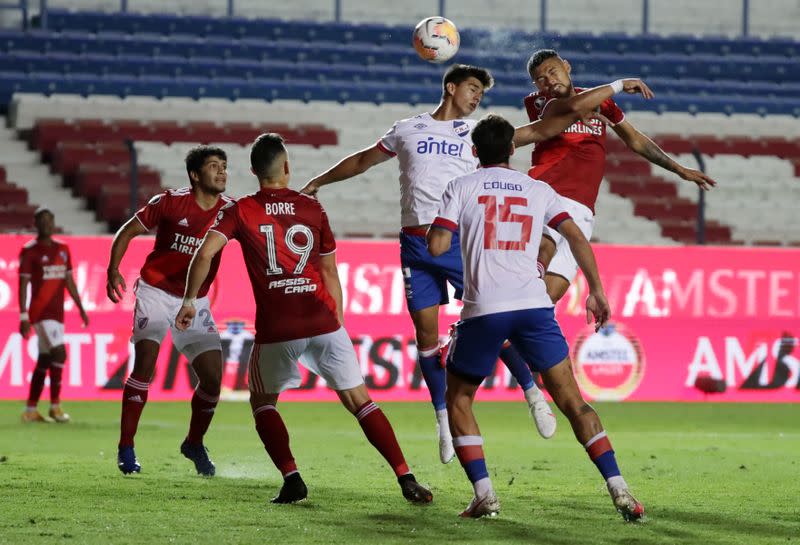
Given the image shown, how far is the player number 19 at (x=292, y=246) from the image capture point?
22.3 ft

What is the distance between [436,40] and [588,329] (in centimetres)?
686

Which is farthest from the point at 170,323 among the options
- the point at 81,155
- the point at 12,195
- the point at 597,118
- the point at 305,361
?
the point at 81,155

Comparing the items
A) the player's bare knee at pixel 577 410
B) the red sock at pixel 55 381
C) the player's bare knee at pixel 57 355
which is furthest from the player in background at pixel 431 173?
the player's bare knee at pixel 57 355

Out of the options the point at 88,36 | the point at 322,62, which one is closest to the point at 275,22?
the point at 322,62

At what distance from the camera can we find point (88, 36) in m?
22.9

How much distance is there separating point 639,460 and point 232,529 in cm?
441

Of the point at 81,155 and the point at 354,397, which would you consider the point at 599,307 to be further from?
the point at 81,155

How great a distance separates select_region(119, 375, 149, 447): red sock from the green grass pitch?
0.26 meters

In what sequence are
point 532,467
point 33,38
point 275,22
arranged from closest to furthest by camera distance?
point 532,467
point 33,38
point 275,22

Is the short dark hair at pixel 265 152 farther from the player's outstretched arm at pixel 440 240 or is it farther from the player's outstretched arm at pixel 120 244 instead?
the player's outstretched arm at pixel 120 244

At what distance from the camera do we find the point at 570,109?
7.42 meters

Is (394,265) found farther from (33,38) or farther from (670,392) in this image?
(33,38)

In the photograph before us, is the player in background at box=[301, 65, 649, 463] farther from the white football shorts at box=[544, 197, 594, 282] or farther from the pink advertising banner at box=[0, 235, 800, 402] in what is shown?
the pink advertising banner at box=[0, 235, 800, 402]

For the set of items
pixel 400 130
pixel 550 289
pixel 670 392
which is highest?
pixel 400 130
